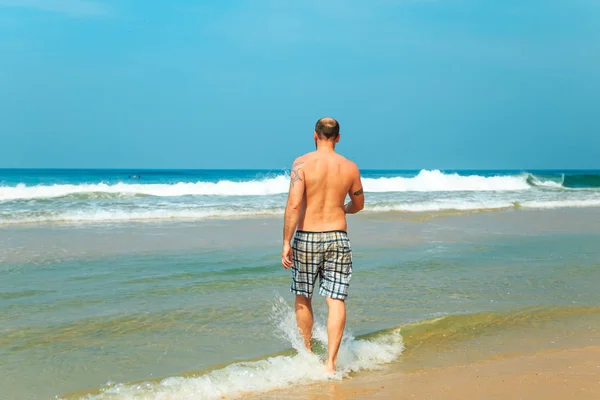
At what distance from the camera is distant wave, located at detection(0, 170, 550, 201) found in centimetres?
2558

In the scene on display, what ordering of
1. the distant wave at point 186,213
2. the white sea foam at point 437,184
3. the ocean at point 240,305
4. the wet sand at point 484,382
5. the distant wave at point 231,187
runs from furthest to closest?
the white sea foam at point 437,184 < the distant wave at point 231,187 < the distant wave at point 186,213 < the ocean at point 240,305 < the wet sand at point 484,382

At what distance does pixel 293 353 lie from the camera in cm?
475

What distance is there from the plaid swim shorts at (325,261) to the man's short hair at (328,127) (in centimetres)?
73

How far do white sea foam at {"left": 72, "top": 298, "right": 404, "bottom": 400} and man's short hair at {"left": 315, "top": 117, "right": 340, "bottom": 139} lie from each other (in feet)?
5.33

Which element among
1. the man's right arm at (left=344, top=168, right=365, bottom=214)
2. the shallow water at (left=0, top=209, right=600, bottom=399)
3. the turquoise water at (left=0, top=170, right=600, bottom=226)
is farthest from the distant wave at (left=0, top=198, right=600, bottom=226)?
the man's right arm at (left=344, top=168, right=365, bottom=214)

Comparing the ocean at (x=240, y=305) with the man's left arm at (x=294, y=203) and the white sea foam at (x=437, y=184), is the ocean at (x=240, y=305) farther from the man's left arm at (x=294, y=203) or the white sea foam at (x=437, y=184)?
the white sea foam at (x=437, y=184)

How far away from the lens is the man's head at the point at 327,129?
4.55m

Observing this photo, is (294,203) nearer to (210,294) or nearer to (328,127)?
(328,127)

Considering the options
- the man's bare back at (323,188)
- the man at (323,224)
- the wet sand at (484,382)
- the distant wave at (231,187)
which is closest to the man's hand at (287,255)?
the man at (323,224)

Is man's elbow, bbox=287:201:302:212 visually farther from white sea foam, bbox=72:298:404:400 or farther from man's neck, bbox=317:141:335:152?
white sea foam, bbox=72:298:404:400

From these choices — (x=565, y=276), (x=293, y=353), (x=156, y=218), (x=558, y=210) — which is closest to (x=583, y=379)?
(x=293, y=353)

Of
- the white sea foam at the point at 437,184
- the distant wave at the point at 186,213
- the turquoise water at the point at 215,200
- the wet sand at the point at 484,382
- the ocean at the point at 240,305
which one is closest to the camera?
the wet sand at the point at 484,382

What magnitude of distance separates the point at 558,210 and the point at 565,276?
41.0ft

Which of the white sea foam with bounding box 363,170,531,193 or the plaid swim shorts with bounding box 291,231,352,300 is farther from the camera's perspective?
the white sea foam with bounding box 363,170,531,193
